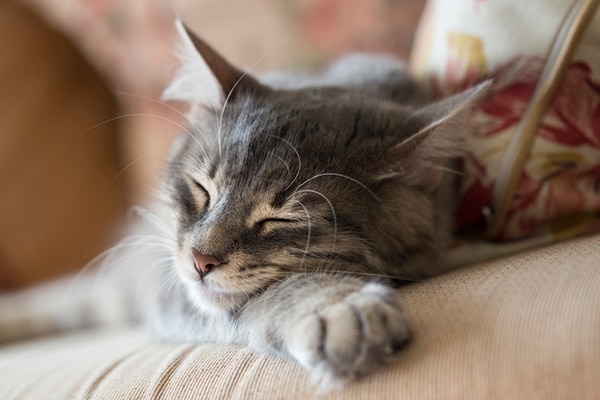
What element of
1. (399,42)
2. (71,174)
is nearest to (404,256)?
(399,42)

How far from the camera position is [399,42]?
1.67 metres

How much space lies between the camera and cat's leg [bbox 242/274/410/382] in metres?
0.67

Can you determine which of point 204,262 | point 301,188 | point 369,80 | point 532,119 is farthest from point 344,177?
point 369,80

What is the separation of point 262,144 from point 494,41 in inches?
20.0

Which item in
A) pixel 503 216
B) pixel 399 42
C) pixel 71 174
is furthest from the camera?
pixel 71 174

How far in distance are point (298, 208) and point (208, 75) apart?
1.20ft

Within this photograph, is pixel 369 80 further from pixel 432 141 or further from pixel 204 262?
pixel 204 262

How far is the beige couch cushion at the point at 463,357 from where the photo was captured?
600mm

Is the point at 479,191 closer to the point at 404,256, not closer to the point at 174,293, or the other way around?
the point at 404,256

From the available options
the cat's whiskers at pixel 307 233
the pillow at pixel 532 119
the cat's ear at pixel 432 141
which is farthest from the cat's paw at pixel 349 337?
the pillow at pixel 532 119

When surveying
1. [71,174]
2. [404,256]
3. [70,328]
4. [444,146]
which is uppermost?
[444,146]

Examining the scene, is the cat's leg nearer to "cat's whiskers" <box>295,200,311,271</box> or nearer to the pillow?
"cat's whiskers" <box>295,200,311,271</box>

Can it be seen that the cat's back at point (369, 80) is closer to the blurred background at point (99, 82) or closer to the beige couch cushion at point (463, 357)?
the blurred background at point (99, 82)

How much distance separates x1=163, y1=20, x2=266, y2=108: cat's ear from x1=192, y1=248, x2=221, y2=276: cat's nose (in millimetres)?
344
